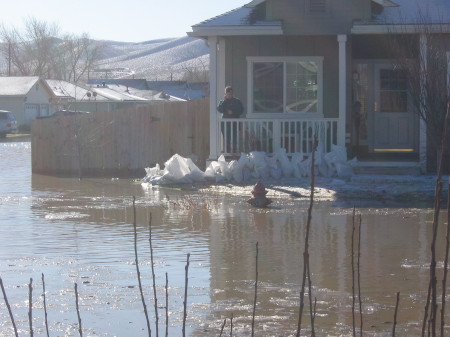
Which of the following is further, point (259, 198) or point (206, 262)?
point (259, 198)

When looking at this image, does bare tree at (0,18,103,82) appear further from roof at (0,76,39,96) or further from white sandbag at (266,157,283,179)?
white sandbag at (266,157,283,179)

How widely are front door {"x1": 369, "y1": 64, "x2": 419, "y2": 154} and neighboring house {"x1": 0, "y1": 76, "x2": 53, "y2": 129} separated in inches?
1673

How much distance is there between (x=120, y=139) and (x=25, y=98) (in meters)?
42.8

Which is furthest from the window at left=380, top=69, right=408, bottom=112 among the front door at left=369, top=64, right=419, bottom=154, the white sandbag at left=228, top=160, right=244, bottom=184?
the white sandbag at left=228, top=160, right=244, bottom=184

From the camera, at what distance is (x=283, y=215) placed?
46.1 ft

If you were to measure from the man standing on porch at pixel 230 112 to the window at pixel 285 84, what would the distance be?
1.12m

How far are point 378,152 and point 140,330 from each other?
14.2 metres

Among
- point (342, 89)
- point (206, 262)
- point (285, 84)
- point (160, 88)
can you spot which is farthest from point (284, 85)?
point (160, 88)

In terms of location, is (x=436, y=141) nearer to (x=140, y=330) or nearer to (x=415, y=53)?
(x=415, y=53)

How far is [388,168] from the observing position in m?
17.9

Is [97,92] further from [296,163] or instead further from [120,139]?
[296,163]

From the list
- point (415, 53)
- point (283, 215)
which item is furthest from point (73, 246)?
point (415, 53)

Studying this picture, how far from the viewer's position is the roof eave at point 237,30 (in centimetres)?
1828

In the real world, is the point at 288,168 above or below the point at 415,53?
below
